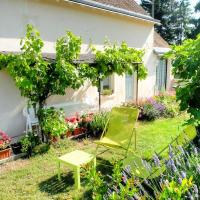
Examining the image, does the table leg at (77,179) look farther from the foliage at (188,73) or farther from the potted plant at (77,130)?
the potted plant at (77,130)

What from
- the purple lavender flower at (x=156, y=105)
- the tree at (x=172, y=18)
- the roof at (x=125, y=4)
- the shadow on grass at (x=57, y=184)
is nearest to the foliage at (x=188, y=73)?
the shadow on grass at (x=57, y=184)

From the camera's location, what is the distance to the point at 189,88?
15.5ft

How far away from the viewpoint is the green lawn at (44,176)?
5281 millimetres

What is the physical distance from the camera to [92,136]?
9.11 m

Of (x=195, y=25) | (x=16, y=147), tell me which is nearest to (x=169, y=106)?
(x=16, y=147)

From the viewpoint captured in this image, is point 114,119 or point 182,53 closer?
point 182,53

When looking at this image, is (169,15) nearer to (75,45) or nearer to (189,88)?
(75,45)

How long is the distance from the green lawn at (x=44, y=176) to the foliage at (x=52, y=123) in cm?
59

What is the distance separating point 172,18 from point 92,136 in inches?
1294

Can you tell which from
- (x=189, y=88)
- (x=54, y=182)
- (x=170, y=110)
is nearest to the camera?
(x=189, y=88)

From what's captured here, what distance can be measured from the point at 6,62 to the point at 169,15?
34.1m

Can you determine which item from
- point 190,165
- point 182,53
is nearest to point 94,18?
point 182,53

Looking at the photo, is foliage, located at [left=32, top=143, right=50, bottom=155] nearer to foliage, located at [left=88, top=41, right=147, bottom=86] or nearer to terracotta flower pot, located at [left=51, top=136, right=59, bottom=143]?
terracotta flower pot, located at [left=51, top=136, right=59, bottom=143]

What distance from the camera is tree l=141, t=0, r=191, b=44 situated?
120 ft
